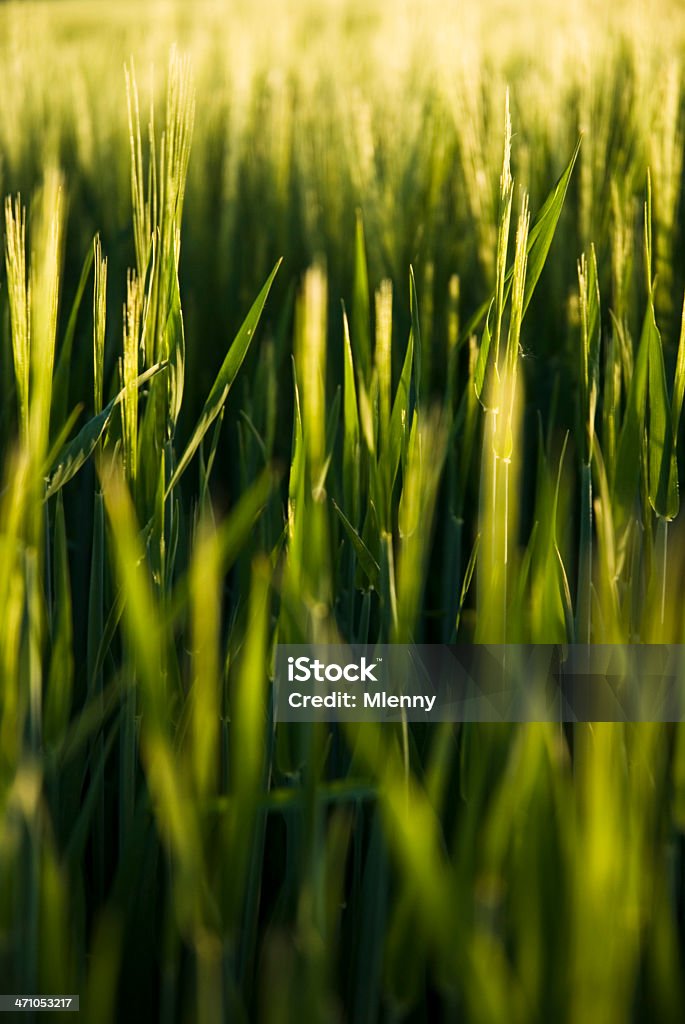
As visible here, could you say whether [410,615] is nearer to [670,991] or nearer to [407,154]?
[670,991]

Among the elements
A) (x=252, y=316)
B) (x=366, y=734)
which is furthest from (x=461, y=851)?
(x=252, y=316)

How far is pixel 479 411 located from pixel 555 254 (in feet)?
0.78

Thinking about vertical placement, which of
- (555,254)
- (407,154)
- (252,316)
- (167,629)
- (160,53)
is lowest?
(167,629)

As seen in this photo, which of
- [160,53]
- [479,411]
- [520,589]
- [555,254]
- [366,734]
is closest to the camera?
[366,734]

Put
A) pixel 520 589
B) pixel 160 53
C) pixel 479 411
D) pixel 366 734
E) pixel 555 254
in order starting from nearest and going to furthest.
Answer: pixel 366 734 < pixel 520 589 < pixel 479 411 < pixel 555 254 < pixel 160 53

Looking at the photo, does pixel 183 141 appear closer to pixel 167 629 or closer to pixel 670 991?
pixel 167 629

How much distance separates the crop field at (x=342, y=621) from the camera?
31cm

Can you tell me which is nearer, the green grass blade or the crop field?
the crop field

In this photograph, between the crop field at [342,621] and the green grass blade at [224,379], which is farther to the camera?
the green grass blade at [224,379]

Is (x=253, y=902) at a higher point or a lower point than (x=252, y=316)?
lower

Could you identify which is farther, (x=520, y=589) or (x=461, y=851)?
(x=520, y=589)

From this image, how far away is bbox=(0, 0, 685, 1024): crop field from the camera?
1.00ft

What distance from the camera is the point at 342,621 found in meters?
0.51

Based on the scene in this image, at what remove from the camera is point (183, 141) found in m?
0.42
